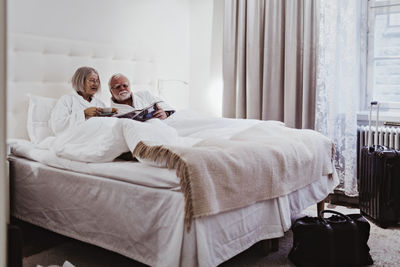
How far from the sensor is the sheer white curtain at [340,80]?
11.7 ft

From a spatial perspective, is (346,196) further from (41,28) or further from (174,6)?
(41,28)

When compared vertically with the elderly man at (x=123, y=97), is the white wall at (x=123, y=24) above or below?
above

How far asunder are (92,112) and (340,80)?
2.02 meters

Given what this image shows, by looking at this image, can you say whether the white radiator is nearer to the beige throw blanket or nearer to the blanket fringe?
the beige throw blanket

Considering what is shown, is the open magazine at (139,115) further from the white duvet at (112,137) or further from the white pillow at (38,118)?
the white pillow at (38,118)

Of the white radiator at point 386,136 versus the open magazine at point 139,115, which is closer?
the open magazine at point 139,115

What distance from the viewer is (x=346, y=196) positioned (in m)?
3.76

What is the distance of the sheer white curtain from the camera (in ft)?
11.7

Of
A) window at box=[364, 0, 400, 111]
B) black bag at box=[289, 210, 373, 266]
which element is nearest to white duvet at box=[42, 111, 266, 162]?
black bag at box=[289, 210, 373, 266]

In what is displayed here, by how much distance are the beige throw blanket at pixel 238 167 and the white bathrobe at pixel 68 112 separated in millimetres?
1009

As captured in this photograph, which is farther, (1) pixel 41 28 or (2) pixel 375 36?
(2) pixel 375 36

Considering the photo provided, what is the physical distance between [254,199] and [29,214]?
140cm

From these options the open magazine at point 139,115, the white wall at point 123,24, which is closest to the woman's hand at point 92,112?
the open magazine at point 139,115

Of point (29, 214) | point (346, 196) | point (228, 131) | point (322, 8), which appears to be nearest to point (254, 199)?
point (228, 131)
